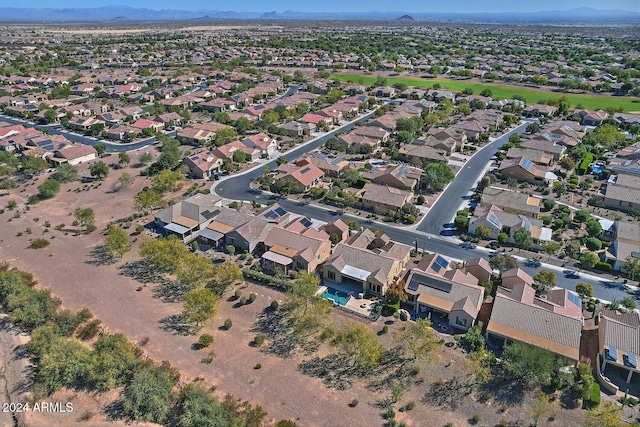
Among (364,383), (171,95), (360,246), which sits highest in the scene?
(171,95)

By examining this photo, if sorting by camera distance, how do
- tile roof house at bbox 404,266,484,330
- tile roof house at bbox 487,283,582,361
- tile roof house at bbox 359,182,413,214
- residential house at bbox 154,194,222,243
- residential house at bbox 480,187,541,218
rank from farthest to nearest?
tile roof house at bbox 359,182,413,214
residential house at bbox 480,187,541,218
residential house at bbox 154,194,222,243
tile roof house at bbox 404,266,484,330
tile roof house at bbox 487,283,582,361

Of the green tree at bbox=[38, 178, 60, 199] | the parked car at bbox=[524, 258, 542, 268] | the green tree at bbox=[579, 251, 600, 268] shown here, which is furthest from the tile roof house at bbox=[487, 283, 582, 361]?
the green tree at bbox=[38, 178, 60, 199]

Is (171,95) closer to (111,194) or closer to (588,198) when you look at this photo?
(111,194)

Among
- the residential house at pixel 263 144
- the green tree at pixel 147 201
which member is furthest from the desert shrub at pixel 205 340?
the residential house at pixel 263 144

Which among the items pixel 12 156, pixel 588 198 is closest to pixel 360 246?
pixel 588 198

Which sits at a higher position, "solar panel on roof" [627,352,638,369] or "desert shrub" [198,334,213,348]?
"solar panel on roof" [627,352,638,369]

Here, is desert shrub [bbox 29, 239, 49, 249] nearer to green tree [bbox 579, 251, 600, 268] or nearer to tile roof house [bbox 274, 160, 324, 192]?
tile roof house [bbox 274, 160, 324, 192]
